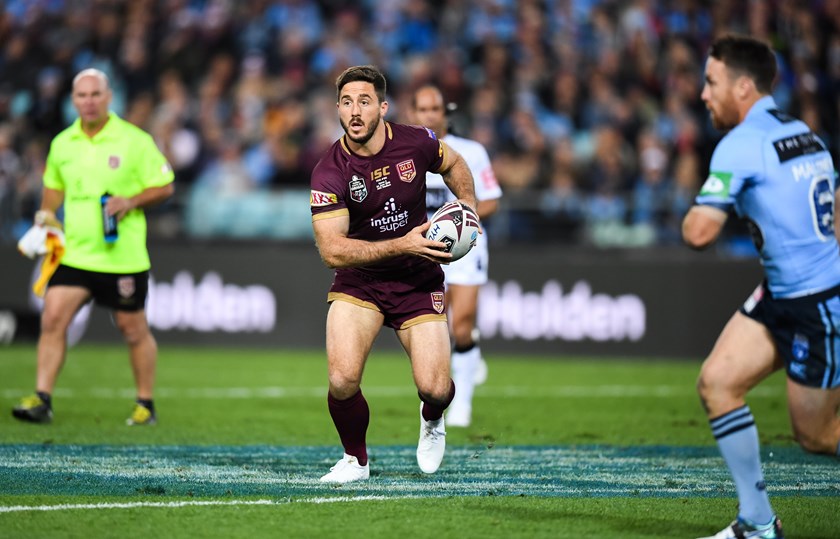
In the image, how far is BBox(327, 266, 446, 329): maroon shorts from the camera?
7.76 m

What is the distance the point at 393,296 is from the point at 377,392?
19.4ft

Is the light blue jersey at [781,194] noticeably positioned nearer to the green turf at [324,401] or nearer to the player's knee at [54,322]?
the green turf at [324,401]

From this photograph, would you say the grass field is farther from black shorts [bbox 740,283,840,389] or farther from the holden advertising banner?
the holden advertising banner

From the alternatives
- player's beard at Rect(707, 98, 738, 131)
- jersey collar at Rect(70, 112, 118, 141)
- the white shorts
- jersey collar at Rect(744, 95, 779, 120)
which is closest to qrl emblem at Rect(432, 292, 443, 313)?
player's beard at Rect(707, 98, 738, 131)

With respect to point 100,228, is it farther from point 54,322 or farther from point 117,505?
point 117,505

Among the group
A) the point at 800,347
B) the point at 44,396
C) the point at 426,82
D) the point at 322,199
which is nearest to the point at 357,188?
the point at 322,199

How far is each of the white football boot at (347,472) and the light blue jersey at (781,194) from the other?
9.18 ft

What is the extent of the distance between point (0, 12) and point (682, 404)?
14856 millimetres

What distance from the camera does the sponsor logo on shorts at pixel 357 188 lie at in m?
7.56

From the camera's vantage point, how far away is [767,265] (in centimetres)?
607

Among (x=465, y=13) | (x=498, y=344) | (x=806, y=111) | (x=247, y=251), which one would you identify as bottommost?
(x=498, y=344)

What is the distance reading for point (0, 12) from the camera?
22047mm

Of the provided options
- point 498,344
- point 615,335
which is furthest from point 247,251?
point 615,335

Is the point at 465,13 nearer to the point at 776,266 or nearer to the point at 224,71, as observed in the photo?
the point at 224,71
